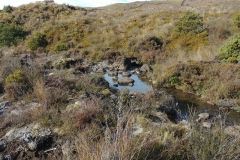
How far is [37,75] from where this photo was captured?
9922mm

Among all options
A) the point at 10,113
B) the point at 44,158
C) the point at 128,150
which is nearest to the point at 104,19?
the point at 10,113

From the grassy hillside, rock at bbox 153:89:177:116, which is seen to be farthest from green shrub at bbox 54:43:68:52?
rock at bbox 153:89:177:116

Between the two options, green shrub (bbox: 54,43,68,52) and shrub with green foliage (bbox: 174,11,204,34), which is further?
green shrub (bbox: 54,43,68,52)

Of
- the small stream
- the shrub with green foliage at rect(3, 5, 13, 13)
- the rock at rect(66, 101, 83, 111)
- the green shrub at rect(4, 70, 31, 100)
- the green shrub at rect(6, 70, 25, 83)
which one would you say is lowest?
the small stream

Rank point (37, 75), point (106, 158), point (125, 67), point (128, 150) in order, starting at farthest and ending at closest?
point (125, 67) → point (37, 75) → point (128, 150) → point (106, 158)

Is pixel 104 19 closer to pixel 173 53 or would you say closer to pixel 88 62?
pixel 88 62

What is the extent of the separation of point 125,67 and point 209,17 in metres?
10.0

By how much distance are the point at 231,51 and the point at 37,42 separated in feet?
55.2

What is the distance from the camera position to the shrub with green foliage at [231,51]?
12484 millimetres

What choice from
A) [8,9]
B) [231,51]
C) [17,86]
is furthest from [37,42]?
[231,51]

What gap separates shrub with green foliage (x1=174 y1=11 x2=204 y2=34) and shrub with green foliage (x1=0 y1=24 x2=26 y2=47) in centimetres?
1569

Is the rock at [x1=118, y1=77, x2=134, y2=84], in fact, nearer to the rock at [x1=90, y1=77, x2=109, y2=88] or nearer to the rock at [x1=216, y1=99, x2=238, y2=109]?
the rock at [x1=90, y1=77, x2=109, y2=88]

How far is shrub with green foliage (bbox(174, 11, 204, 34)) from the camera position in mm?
18270

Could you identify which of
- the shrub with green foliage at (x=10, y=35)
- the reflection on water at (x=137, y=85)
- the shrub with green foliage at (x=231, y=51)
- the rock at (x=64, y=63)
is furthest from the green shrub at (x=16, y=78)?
the shrub with green foliage at (x=10, y=35)
